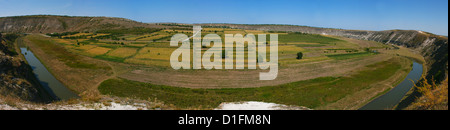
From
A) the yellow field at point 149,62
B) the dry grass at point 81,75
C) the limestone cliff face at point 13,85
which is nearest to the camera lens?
the limestone cliff face at point 13,85

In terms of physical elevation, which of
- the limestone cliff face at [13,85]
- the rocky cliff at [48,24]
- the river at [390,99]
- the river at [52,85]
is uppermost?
the rocky cliff at [48,24]

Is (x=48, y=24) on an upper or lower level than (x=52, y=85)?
upper

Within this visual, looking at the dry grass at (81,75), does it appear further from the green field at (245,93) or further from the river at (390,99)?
the river at (390,99)

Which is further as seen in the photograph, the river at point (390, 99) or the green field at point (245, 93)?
the green field at point (245, 93)

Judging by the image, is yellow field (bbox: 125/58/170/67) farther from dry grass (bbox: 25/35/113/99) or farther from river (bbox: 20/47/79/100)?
river (bbox: 20/47/79/100)

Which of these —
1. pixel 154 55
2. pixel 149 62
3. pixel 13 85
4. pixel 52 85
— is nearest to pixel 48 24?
pixel 154 55

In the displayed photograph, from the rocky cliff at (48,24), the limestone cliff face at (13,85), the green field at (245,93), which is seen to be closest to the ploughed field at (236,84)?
the green field at (245,93)

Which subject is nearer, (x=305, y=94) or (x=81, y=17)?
(x=305, y=94)

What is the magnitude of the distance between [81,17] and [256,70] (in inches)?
7073

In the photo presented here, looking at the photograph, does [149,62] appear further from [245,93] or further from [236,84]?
[245,93]

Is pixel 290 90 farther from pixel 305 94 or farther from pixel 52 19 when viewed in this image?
pixel 52 19

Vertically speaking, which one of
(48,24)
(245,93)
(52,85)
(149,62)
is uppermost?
(48,24)
